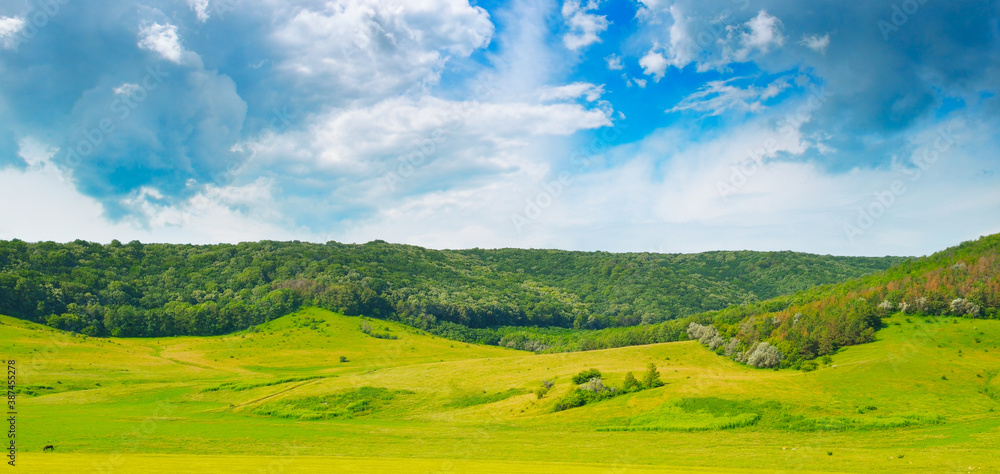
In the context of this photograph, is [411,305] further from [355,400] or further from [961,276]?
[961,276]

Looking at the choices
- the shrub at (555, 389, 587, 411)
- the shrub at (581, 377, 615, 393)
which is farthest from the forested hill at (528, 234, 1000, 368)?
the shrub at (555, 389, 587, 411)

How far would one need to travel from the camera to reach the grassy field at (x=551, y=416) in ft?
102

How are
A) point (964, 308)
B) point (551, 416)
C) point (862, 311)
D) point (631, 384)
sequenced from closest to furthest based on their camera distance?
point (551, 416)
point (631, 384)
point (964, 308)
point (862, 311)

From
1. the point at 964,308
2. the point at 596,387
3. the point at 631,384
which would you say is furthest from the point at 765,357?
the point at 964,308

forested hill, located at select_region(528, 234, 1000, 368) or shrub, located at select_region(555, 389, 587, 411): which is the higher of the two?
forested hill, located at select_region(528, 234, 1000, 368)

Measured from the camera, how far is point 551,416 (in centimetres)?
5197

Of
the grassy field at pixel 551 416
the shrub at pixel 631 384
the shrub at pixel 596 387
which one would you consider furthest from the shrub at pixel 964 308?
the shrub at pixel 596 387

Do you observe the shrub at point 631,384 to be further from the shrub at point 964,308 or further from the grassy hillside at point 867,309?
the shrub at point 964,308

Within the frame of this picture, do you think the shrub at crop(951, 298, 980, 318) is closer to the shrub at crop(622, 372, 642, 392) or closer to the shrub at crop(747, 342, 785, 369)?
the shrub at crop(747, 342, 785, 369)

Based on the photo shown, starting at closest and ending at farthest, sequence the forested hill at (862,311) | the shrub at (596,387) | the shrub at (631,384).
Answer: the shrub at (631,384), the shrub at (596,387), the forested hill at (862,311)

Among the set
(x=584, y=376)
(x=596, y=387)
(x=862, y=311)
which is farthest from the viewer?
(x=862, y=311)

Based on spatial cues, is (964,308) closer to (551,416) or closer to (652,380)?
(652,380)

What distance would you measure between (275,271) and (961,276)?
191 meters

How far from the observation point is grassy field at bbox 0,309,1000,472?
31.0 meters
